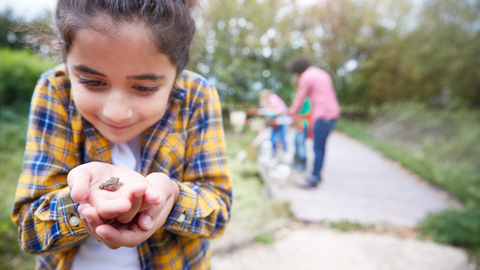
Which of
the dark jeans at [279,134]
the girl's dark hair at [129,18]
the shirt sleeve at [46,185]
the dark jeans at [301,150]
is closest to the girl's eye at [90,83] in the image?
the girl's dark hair at [129,18]

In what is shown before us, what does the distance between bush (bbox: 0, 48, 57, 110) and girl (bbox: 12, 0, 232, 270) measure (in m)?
7.07

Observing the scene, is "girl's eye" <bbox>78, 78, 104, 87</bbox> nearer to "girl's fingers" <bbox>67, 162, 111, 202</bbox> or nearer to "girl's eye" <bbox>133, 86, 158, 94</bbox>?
"girl's eye" <bbox>133, 86, 158, 94</bbox>

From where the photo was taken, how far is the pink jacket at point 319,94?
165 inches

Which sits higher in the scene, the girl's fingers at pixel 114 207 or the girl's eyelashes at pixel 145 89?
the girl's eyelashes at pixel 145 89

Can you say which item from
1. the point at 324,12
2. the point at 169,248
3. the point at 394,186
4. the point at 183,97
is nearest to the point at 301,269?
the point at 169,248

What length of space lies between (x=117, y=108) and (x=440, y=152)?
7.62 metres

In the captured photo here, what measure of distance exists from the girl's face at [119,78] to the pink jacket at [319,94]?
11.8 feet

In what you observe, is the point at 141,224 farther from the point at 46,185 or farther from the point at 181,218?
the point at 46,185

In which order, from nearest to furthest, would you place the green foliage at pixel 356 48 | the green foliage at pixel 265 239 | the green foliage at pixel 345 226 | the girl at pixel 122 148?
the girl at pixel 122 148
the green foliage at pixel 265 239
the green foliage at pixel 345 226
the green foliage at pixel 356 48

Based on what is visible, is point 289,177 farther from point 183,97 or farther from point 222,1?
point 222,1

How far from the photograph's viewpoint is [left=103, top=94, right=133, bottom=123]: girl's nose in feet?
2.66

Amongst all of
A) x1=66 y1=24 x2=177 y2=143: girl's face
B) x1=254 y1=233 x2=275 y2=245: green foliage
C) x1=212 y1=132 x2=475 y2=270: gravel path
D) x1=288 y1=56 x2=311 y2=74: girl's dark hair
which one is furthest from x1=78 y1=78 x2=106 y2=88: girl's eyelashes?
x1=288 y1=56 x2=311 y2=74: girl's dark hair

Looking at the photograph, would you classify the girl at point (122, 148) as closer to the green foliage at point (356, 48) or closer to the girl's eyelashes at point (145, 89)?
the girl's eyelashes at point (145, 89)

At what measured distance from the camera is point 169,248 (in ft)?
3.27
